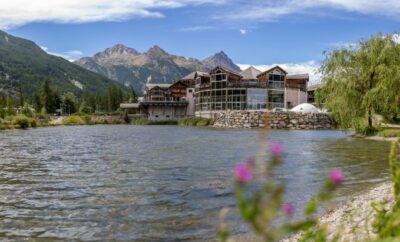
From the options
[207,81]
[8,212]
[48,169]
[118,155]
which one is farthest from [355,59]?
[207,81]

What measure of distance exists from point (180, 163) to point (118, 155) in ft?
17.5

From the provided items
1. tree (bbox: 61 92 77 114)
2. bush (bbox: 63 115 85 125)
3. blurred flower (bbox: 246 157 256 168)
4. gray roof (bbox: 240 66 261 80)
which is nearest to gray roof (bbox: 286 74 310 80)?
gray roof (bbox: 240 66 261 80)

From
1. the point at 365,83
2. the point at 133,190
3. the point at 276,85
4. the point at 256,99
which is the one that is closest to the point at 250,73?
the point at 276,85

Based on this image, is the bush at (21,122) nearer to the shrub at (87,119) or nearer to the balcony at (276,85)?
the shrub at (87,119)

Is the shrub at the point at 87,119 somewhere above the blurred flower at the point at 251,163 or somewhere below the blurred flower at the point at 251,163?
below

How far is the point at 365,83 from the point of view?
130 feet

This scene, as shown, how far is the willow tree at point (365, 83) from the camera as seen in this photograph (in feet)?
121

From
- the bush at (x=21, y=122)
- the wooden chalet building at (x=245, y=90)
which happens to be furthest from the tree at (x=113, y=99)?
the bush at (x=21, y=122)

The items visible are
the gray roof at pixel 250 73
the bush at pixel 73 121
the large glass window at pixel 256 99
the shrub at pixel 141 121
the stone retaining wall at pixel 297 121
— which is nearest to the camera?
the stone retaining wall at pixel 297 121

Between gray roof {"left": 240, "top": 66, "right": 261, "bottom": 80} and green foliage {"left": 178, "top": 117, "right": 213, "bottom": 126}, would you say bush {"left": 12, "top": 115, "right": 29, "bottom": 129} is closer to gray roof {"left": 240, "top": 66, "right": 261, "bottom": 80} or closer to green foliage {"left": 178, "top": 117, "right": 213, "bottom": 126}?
green foliage {"left": 178, "top": 117, "right": 213, "bottom": 126}

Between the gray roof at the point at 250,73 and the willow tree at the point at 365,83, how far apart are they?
45704 mm

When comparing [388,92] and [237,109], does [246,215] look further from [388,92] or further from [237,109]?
[237,109]

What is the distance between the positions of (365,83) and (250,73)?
5039 cm

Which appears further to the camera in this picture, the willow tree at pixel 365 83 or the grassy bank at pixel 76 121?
the grassy bank at pixel 76 121
